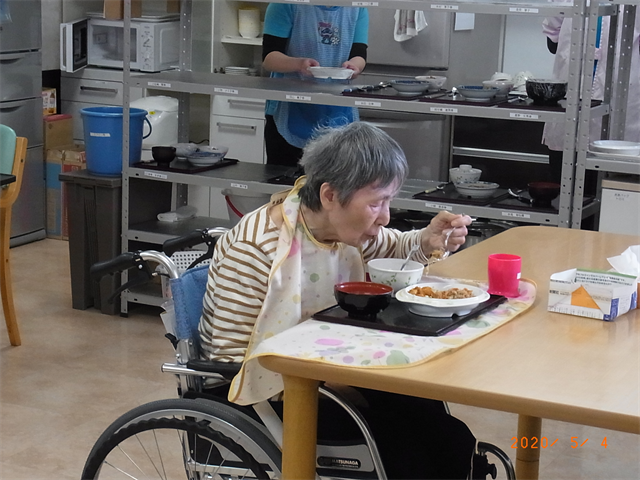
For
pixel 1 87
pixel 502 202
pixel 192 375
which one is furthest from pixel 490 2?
pixel 1 87

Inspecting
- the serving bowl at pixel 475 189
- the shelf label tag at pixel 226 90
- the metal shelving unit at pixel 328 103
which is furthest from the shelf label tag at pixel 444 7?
the shelf label tag at pixel 226 90

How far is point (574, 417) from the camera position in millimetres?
1282

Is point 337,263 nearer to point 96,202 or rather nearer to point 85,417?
point 85,417

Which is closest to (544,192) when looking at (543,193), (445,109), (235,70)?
(543,193)

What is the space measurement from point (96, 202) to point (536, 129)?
2.30 metres

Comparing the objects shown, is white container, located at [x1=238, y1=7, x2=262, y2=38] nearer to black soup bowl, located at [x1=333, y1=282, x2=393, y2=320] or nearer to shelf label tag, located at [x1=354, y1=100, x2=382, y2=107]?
shelf label tag, located at [x1=354, y1=100, x2=382, y2=107]

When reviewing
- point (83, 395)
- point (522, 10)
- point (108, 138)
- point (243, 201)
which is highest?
point (522, 10)

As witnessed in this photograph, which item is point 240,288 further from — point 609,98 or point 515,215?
point 609,98

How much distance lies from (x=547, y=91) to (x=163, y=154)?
5.20 feet

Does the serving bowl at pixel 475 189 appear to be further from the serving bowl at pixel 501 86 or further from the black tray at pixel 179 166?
the black tray at pixel 179 166

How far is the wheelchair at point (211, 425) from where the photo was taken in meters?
1.64

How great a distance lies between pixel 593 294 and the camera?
1704mm

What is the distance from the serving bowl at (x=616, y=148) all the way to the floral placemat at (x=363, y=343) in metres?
1.69

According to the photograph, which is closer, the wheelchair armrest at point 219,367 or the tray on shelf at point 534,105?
the wheelchair armrest at point 219,367
